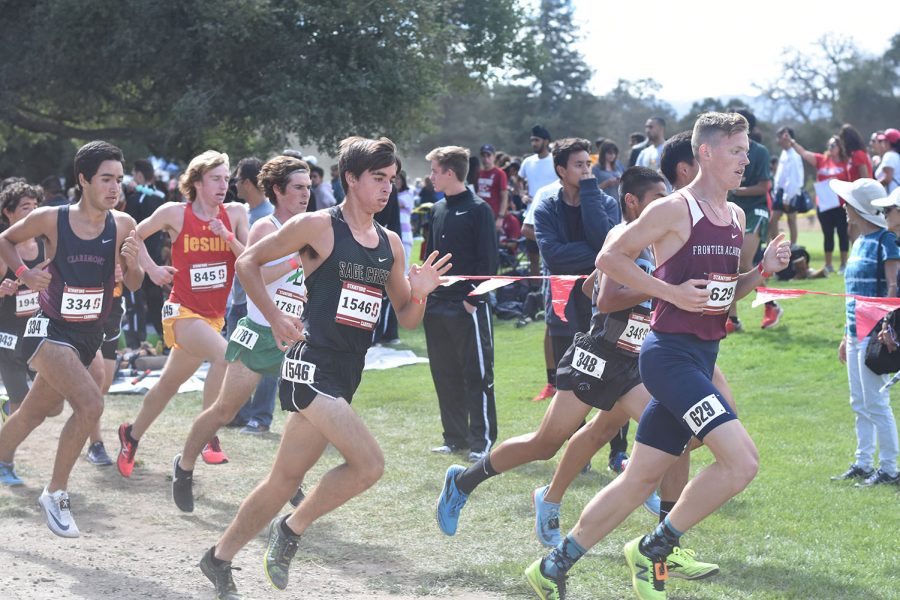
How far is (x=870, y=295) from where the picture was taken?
704 centimetres

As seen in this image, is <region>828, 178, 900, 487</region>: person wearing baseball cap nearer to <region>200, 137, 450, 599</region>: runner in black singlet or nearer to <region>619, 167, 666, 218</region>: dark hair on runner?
<region>619, 167, 666, 218</region>: dark hair on runner

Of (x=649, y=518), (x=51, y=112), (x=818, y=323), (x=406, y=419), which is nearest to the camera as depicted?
(x=649, y=518)

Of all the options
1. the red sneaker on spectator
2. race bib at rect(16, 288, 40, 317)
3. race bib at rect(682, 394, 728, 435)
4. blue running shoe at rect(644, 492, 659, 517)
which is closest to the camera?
race bib at rect(682, 394, 728, 435)

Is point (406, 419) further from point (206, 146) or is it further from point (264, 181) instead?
point (206, 146)

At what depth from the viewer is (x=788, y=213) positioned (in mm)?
17734

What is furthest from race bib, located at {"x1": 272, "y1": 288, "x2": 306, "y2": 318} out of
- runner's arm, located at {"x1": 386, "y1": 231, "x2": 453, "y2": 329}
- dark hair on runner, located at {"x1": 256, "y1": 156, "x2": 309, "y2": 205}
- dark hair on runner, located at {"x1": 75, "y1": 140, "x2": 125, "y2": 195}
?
runner's arm, located at {"x1": 386, "y1": 231, "x2": 453, "y2": 329}

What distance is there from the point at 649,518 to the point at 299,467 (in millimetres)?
2617

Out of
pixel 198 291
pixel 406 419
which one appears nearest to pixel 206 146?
pixel 406 419

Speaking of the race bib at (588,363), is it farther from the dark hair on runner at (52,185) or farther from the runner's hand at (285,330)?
the dark hair on runner at (52,185)

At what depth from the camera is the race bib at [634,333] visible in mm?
5758

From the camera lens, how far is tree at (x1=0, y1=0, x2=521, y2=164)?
2030 cm

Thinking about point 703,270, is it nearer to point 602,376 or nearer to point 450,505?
point 602,376

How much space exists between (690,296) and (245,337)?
3361 mm

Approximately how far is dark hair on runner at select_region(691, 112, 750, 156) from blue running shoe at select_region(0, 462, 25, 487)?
526cm
